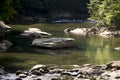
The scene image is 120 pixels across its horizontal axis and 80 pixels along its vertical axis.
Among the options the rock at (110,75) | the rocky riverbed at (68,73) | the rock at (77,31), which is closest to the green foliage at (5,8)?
the rocky riverbed at (68,73)

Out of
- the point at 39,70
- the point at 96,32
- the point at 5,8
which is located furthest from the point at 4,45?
the point at 96,32

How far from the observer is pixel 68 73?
1245 inches

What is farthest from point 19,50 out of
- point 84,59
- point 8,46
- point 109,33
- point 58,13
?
point 58,13

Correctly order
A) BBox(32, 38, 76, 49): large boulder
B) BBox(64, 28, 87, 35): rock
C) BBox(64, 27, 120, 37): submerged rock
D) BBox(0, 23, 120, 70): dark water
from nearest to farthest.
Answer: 1. BBox(0, 23, 120, 70): dark water
2. BBox(32, 38, 76, 49): large boulder
3. BBox(64, 27, 120, 37): submerged rock
4. BBox(64, 28, 87, 35): rock

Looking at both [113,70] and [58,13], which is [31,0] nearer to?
[58,13]

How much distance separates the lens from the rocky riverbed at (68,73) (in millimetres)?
29906

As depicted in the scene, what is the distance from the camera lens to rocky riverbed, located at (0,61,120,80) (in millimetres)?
29906

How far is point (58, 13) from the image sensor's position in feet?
343

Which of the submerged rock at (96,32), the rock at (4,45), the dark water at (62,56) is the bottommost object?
the dark water at (62,56)

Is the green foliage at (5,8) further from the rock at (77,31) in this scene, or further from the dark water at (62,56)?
the rock at (77,31)

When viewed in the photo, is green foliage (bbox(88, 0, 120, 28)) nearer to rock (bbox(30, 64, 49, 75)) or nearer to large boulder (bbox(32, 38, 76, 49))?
large boulder (bbox(32, 38, 76, 49))

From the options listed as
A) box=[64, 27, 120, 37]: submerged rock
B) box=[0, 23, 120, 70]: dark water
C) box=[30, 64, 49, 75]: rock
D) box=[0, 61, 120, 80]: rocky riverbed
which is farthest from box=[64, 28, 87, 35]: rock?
box=[30, 64, 49, 75]: rock

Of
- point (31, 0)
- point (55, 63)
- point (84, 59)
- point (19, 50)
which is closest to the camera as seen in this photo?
point (55, 63)

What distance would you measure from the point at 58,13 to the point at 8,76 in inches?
2957
